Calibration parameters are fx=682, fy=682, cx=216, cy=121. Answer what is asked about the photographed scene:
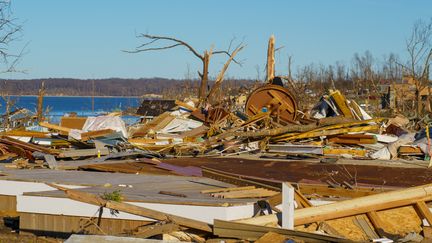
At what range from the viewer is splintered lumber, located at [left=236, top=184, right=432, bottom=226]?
8.48 m

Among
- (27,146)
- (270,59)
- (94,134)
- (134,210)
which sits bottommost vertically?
(134,210)

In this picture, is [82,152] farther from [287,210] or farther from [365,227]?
[365,227]

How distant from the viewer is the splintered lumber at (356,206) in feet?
27.8

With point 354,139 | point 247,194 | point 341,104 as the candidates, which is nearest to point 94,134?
point 354,139

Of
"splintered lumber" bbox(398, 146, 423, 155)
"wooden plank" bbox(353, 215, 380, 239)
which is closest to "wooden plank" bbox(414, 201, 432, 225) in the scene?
"wooden plank" bbox(353, 215, 380, 239)

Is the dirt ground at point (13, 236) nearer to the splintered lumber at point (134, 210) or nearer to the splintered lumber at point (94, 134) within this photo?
the splintered lumber at point (134, 210)

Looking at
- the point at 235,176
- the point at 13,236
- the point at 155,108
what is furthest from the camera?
the point at 155,108

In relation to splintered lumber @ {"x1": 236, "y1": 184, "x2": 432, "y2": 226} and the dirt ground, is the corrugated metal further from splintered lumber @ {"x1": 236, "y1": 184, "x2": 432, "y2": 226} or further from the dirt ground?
splintered lumber @ {"x1": 236, "y1": 184, "x2": 432, "y2": 226}

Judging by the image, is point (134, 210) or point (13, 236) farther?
point (13, 236)

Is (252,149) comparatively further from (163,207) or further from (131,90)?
(131,90)

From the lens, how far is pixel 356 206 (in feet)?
29.1

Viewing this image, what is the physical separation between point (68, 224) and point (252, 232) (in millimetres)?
2853

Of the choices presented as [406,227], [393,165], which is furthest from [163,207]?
[393,165]

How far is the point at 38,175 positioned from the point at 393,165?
6.65m
